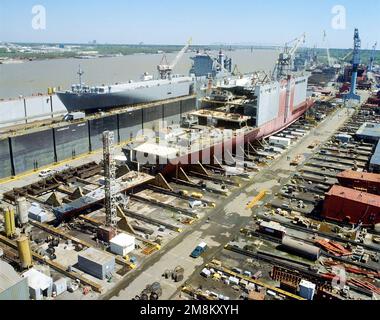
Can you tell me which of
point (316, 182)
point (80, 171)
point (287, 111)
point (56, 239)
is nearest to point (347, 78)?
point (287, 111)

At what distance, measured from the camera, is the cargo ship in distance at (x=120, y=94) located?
2067 inches

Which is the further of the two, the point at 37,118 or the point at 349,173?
the point at 37,118

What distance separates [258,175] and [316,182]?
5.96 metres

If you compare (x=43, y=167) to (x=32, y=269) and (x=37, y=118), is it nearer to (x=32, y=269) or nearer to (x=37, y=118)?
(x=37, y=118)

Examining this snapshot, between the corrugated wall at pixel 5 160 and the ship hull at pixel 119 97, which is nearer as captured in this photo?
the corrugated wall at pixel 5 160

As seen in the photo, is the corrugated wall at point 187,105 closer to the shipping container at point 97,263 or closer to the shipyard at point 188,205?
the shipyard at point 188,205

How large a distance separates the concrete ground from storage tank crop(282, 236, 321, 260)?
383 centimetres

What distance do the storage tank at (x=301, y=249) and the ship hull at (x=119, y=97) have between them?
37.9 metres

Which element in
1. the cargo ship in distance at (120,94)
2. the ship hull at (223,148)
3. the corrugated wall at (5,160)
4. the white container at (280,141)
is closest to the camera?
the corrugated wall at (5,160)

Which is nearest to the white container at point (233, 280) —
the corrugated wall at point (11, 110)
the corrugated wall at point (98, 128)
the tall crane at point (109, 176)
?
the tall crane at point (109, 176)

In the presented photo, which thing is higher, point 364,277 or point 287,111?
point 287,111

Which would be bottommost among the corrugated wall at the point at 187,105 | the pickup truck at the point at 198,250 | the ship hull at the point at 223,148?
the pickup truck at the point at 198,250

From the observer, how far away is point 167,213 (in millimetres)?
29656

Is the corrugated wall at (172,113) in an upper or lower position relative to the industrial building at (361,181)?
upper
